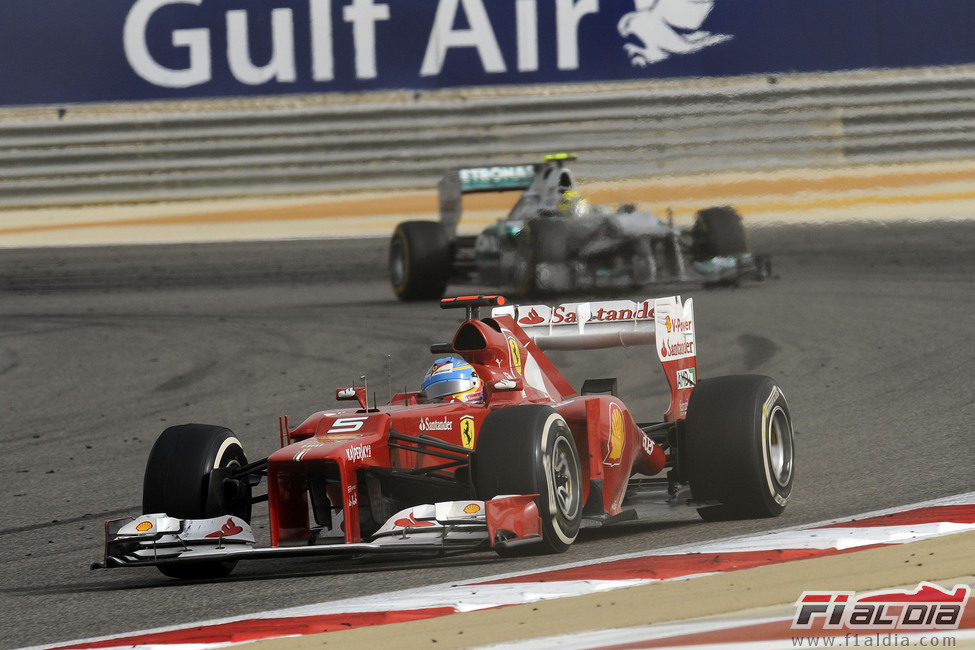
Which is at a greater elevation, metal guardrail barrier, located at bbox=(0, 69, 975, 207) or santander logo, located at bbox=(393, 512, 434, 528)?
metal guardrail barrier, located at bbox=(0, 69, 975, 207)

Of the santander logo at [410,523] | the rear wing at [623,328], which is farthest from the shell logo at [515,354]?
the santander logo at [410,523]

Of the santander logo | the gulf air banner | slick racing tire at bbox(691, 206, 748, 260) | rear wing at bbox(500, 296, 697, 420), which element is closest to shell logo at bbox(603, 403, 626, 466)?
rear wing at bbox(500, 296, 697, 420)

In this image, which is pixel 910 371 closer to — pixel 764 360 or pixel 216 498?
pixel 764 360

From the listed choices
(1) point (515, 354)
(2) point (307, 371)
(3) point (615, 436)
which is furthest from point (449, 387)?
(2) point (307, 371)

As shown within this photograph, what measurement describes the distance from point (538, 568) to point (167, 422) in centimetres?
569

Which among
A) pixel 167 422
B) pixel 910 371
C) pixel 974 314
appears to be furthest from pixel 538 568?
pixel 974 314

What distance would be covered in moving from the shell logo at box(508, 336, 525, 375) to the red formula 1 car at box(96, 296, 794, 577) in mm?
10

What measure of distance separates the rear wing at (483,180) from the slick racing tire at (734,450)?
429 inches

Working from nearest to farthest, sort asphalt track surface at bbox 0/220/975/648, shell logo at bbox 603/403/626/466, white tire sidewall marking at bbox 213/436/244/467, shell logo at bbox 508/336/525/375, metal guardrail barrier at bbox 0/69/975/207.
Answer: asphalt track surface at bbox 0/220/975/648 < white tire sidewall marking at bbox 213/436/244/467 < shell logo at bbox 603/403/626/466 < shell logo at bbox 508/336/525/375 < metal guardrail barrier at bbox 0/69/975/207

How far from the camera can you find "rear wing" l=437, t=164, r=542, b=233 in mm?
18156

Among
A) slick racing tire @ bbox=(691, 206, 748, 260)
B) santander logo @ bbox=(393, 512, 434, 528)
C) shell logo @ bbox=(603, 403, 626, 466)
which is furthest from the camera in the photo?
slick racing tire @ bbox=(691, 206, 748, 260)

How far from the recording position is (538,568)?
6.05 meters

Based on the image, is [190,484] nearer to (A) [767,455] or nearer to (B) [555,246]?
(A) [767,455]

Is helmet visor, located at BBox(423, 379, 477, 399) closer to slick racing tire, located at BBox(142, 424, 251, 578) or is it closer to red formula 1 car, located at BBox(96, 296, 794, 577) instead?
red formula 1 car, located at BBox(96, 296, 794, 577)
